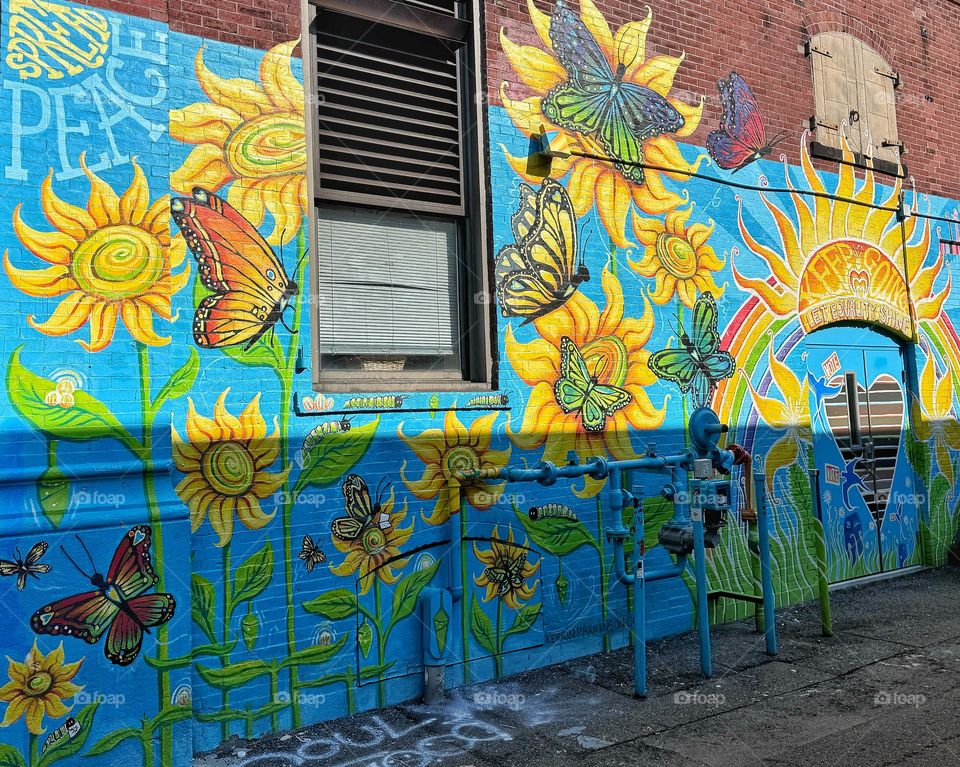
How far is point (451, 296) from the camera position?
580 centimetres

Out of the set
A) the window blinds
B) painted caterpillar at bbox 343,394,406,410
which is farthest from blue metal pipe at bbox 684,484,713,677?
painted caterpillar at bbox 343,394,406,410

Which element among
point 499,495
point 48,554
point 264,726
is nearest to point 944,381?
point 499,495

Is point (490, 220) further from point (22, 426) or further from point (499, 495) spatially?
point (22, 426)

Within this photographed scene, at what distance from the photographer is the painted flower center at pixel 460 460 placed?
539cm

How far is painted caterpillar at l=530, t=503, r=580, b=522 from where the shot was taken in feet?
18.7

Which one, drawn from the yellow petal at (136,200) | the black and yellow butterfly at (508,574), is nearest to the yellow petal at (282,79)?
the yellow petal at (136,200)

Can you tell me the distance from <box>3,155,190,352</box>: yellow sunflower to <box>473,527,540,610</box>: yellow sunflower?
100 inches

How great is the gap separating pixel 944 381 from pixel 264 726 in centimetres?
809

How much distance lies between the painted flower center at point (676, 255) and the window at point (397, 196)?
170 cm

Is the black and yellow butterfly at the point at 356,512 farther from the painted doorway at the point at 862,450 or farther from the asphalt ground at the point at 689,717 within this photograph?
the painted doorway at the point at 862,450

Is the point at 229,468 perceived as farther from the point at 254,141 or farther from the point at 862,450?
the point at 862,450

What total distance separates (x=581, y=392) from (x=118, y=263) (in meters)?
3.29

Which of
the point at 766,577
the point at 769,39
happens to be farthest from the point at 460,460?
the point at 769,39

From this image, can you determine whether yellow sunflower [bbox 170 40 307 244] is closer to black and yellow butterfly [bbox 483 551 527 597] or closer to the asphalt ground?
black and yellow butterfly [bbox 483 551 527 597]
